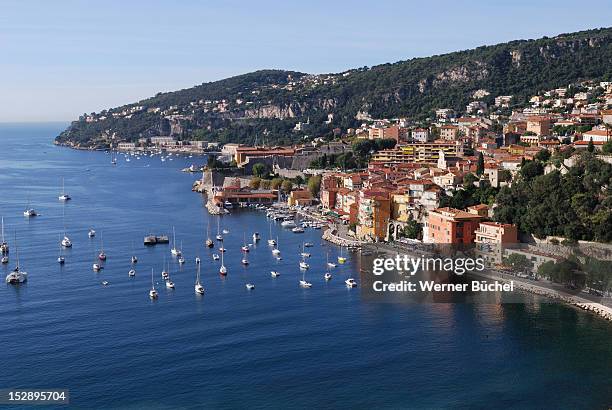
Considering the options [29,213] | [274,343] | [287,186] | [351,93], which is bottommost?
[274,343]

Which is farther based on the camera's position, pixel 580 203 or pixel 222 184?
pixel 222 184

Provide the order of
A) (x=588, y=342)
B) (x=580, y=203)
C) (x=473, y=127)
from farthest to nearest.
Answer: (x=473, y=127)
(x=580, y=203)
(x=588, y=342)

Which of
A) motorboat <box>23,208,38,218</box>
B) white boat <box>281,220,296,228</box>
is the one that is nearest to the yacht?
white boat <box>281,220,296,228</box>

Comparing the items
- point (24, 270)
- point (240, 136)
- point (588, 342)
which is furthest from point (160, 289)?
point (240, 136)

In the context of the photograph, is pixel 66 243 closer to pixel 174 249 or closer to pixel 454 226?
pixel 174 249

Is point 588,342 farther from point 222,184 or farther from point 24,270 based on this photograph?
point 222,184

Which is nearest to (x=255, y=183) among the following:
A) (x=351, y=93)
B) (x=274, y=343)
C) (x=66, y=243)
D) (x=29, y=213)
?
(x=29, y=213)

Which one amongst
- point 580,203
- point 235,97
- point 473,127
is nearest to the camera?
point 580,203
